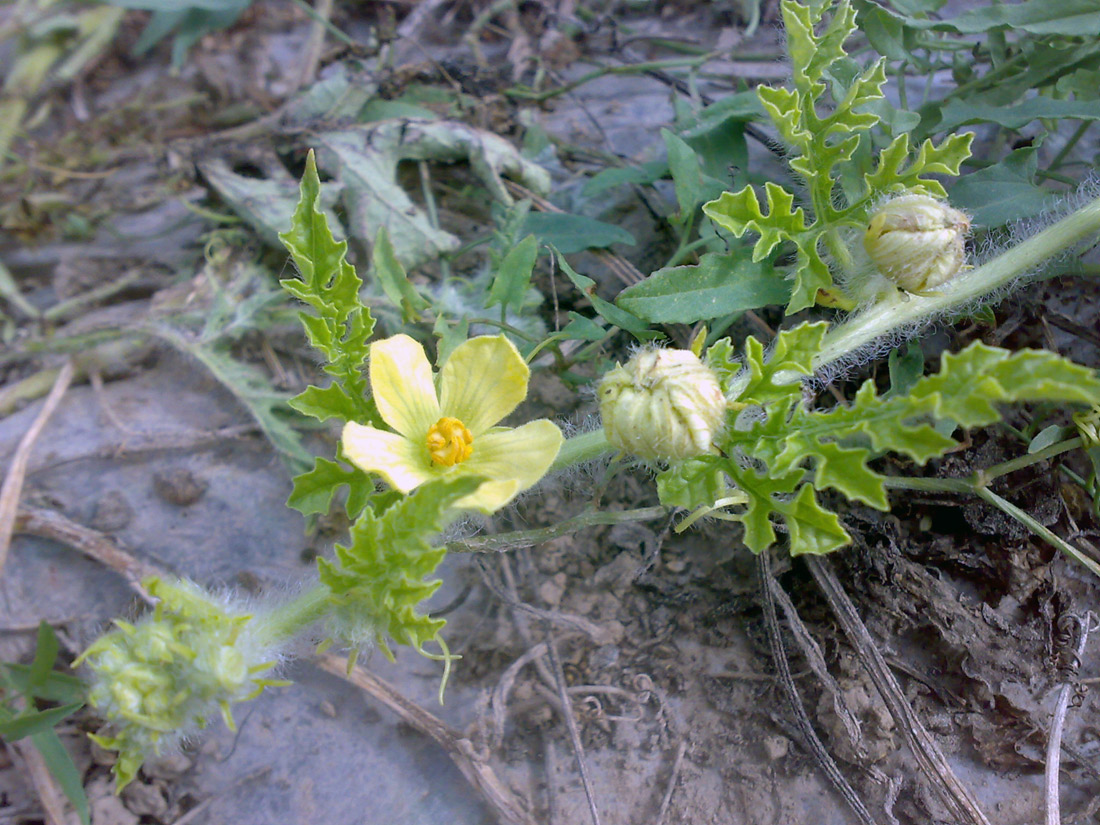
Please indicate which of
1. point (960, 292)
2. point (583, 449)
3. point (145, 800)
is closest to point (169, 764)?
point (145, 800)

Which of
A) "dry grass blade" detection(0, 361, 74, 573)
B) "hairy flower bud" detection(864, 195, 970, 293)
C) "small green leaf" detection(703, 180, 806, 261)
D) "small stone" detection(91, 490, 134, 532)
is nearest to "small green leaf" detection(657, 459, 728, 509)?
"small green leaf" detection(703, 180, 806, 261)

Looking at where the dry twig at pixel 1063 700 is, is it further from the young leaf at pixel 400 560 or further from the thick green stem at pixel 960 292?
the young leaf at pixel 400 560

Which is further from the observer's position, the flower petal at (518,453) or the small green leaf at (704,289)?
the small green leaf at (704,289)

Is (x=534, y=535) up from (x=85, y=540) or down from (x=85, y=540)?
up

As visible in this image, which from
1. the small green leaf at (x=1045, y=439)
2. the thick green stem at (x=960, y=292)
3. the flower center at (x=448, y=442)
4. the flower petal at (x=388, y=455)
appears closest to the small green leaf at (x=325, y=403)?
the flower petal at (x=388, y=455)

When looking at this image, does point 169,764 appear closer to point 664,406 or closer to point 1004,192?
point 664,406

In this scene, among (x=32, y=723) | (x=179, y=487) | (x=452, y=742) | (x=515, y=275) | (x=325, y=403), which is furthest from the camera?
(x=179, y=487)

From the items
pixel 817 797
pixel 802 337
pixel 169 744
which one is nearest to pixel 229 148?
pixel 169 744

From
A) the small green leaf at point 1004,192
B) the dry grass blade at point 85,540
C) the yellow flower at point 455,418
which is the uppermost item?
the small green leaf at point 1004,192
